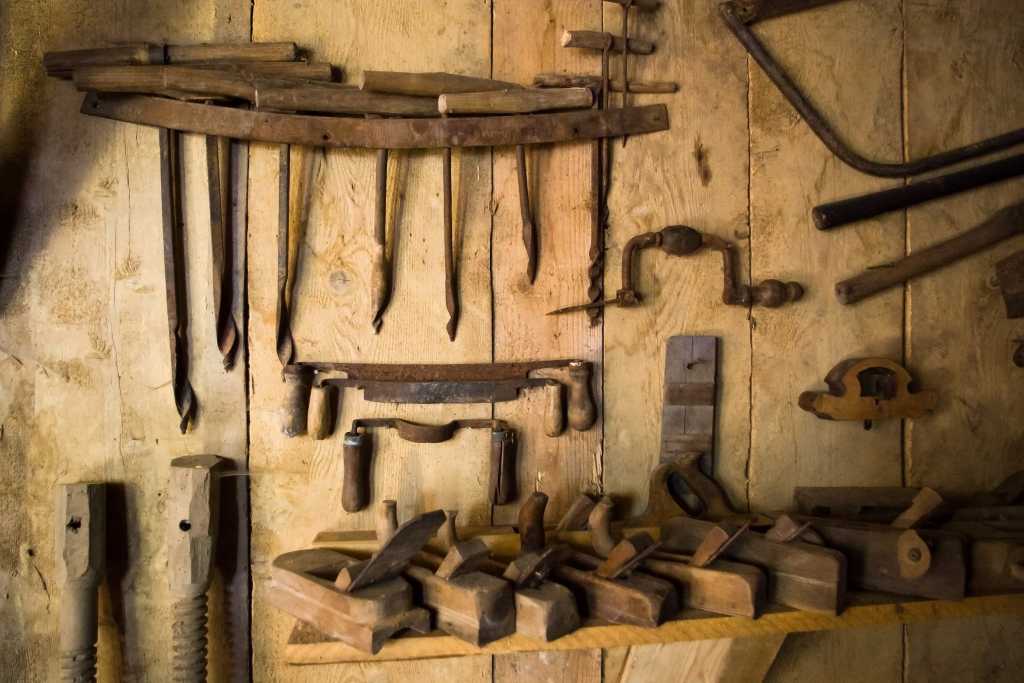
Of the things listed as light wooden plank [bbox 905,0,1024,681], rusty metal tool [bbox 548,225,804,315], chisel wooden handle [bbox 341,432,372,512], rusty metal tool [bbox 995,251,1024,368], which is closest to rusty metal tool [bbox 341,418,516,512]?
chisel wooden handle [bbox 341,432,372,512]

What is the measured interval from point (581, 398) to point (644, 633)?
0.53 meters

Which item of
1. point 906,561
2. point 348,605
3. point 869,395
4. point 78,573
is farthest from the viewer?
point 869,395

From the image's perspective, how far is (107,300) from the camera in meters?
1.47

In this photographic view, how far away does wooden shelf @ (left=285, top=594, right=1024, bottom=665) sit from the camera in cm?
113

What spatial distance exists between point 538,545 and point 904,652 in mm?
1035

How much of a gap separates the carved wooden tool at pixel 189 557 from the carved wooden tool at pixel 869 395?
1.38m

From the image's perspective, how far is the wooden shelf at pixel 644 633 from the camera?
1126 mm

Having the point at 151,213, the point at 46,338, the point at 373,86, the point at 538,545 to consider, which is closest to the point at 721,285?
the point at 538,545

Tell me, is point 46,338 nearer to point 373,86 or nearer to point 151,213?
point 151,213

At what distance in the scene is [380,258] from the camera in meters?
1.47

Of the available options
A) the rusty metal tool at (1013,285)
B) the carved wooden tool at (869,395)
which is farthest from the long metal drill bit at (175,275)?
the rusty metal tool at (1013,285)

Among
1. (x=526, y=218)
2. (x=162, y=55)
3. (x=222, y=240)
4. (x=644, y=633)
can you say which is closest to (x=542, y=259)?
(x=526, y=218)

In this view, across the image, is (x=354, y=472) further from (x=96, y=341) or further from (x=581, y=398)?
(x=96, y=341)

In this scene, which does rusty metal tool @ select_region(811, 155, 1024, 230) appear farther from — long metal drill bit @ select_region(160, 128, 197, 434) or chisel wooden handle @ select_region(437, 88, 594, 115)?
long metal drill bit @ select_region(160, 128, 197, 434)
